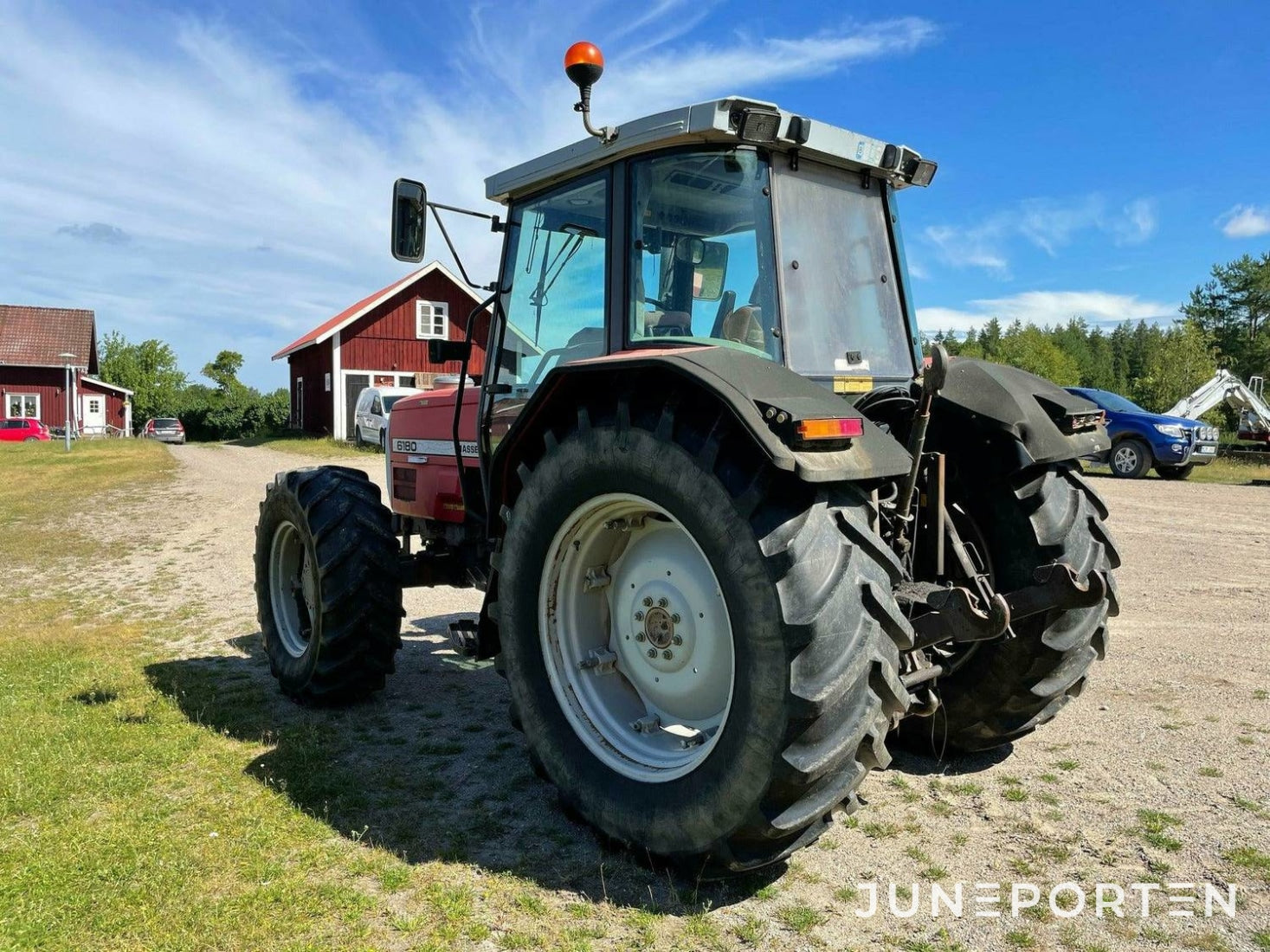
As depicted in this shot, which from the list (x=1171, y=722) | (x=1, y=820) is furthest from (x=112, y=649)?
(x=1171, y=722)

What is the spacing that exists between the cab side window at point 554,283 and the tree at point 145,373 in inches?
2731

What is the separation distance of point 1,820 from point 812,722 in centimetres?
304

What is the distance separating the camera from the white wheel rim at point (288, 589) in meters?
5.14

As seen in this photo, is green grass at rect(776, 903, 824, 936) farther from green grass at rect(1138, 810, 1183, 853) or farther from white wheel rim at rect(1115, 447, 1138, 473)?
white wheel rim at rect(1115, 447, 1138, 473)

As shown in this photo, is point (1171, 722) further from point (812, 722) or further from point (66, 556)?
point (66, 556)

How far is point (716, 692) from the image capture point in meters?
3.14

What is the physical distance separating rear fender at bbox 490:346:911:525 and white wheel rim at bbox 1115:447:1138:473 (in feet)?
55.7

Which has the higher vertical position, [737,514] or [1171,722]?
[737,514]

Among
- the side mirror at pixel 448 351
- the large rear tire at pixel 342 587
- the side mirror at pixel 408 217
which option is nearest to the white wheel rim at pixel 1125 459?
the side mirror at pixel 448 351

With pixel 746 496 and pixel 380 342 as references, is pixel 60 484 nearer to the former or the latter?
pixel 380 342

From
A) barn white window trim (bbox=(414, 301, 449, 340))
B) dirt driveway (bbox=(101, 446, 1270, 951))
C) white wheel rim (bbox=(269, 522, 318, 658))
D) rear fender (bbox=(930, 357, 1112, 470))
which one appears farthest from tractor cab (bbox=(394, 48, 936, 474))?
Result: barn white window trim (bbox=(414, 301, 449, 340))

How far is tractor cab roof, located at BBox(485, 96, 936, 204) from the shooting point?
316 cm

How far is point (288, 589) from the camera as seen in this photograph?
17.3 ft

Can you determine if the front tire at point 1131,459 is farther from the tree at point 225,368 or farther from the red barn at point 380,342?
the tree at point 225,368
